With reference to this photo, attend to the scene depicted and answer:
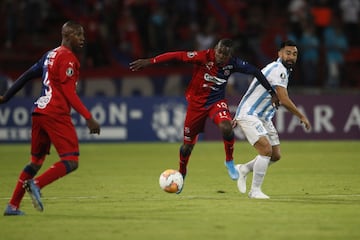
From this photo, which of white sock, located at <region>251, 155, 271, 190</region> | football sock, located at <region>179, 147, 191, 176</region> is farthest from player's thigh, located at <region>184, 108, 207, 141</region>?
white sock, located at <region>251, 155, 271, 190</region>

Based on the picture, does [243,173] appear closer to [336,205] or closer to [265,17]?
[336,205]

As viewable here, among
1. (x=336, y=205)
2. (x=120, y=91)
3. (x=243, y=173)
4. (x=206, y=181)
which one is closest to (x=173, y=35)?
(x=120, y=91)

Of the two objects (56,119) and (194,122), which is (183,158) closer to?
(194,122)

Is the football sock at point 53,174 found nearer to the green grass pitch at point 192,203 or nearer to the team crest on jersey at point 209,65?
the green grass pitch at point 192,203

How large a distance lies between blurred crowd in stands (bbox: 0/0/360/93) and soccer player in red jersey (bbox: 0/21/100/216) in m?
13.9

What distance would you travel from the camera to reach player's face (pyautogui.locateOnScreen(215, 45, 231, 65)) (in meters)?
11.8

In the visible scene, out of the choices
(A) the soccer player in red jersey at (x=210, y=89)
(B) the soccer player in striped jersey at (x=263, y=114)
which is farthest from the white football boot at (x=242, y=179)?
(A) the soccer player in red jersey at (x=210, y=89)

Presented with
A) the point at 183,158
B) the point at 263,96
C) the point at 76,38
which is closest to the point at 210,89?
the point at 263,96

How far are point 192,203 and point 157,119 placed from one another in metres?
12.2

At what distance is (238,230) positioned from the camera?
843 cm

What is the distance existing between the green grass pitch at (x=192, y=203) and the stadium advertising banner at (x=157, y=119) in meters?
3.95

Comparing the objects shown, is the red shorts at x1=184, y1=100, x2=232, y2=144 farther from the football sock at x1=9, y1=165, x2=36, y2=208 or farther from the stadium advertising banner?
the stadium advertising banner

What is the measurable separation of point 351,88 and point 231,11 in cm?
473

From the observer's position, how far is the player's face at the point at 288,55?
11.6 m
